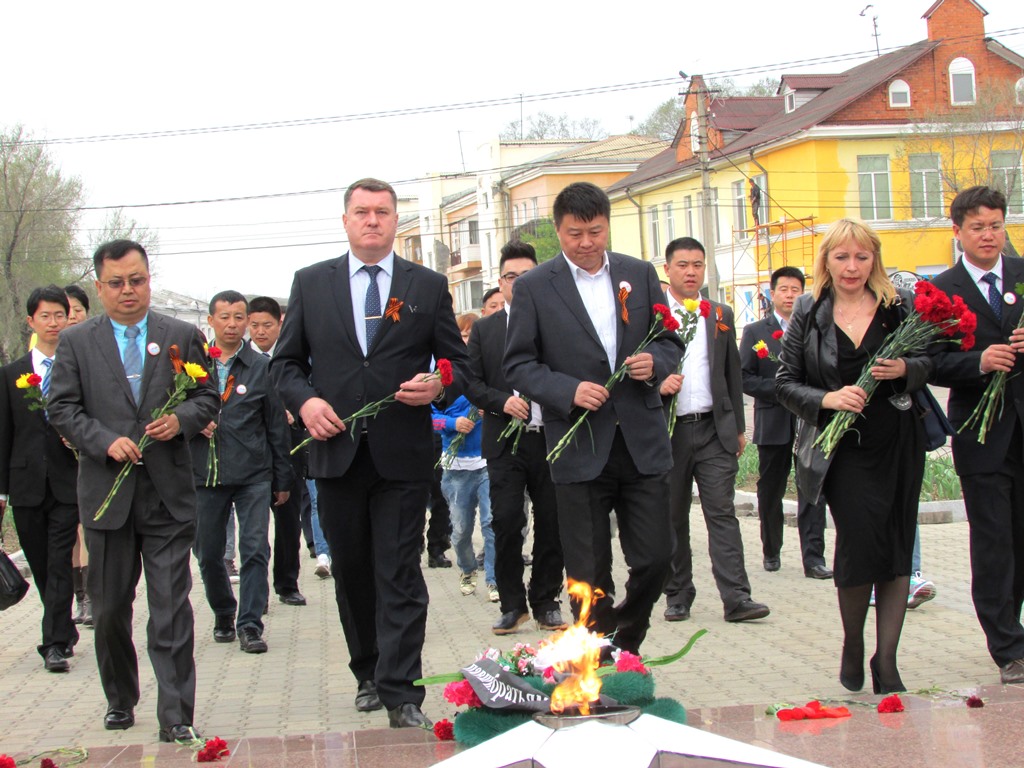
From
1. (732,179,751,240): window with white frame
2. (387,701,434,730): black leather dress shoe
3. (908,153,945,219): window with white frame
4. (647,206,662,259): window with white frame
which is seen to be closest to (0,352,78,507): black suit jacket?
(387,701,434,730): black leather dress shoe

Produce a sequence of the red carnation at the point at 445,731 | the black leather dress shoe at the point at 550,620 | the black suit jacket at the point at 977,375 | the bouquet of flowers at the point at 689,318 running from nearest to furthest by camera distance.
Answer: the red carnation at the point at 445,731 → the black suit jacket at the point at 977,375 → the bouquet of flowers at the point at 689,318 → the black leather dress shoe at the point at 550,620

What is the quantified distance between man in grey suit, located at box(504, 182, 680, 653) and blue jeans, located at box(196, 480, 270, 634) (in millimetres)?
3208

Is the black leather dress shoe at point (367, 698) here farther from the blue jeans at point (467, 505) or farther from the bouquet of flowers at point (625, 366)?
the blue jeans at point (467, 505)

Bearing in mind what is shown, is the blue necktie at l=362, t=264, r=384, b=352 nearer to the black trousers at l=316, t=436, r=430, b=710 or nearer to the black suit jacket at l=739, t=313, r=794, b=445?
the black trousers at l=316, t=436, r=430, b=710

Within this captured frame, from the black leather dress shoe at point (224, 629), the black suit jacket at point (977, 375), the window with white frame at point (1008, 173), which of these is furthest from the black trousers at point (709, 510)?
the window with white frame at point (1008, 173)

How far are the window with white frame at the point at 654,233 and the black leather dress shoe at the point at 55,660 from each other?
48762 millimetres

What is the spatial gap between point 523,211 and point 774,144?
1038 inches

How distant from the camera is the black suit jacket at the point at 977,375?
6449mm

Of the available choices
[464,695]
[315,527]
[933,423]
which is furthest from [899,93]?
[464,695]

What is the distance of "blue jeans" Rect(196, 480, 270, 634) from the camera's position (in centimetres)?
865

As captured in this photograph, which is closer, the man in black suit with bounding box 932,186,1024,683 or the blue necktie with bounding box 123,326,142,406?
the blue necktie with bounding box 123,326,142,406

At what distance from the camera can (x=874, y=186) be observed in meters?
45.2

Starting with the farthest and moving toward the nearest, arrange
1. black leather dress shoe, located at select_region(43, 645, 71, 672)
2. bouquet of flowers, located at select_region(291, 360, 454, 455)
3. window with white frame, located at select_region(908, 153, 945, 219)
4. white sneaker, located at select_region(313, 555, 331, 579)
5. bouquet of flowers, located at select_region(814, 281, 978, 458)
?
window with white frame, located at select_region(908, 153, 945, 219) → white sneaker, located at select_region(313, 555, 331, 579) → black leather dress shoe, located at select_region(43, 645, 71, 672) → bouquet of flowers, located at select_region(291, 360, 454, 455) → bouquet of flowers, located at select_region(814, 281, 978, 458)

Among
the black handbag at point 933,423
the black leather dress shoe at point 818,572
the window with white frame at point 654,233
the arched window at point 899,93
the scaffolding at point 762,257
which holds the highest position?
the arched window at point 899,93
